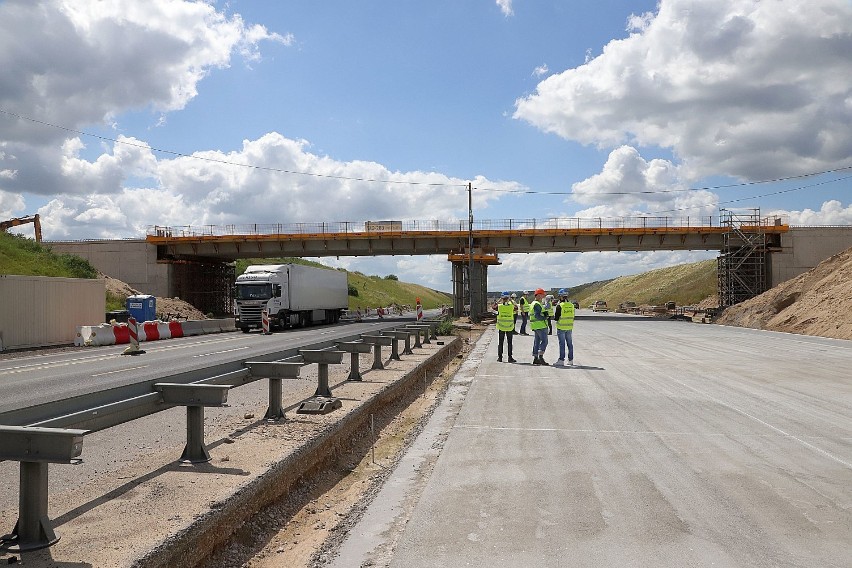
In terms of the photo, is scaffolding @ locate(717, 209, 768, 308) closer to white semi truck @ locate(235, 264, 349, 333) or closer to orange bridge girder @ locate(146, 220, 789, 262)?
orange bridge girder @ locate(146, 220, 789, 262)

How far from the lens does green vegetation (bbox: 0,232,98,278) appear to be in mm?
40688

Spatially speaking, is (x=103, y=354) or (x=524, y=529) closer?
(x=524, y=529)

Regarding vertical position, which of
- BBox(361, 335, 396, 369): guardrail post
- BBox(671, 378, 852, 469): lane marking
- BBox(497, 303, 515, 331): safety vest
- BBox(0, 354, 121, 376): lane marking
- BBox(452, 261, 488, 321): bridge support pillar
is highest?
BBox(452, 261, 488, 321): bridge support pillar

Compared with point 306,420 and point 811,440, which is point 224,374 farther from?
point 811,440

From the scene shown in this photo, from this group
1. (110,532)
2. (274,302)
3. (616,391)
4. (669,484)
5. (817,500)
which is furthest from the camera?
(274,302)

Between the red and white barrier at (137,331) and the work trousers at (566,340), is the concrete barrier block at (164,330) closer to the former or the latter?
the red and white barrier at (137,331)

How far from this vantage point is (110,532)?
178 inches

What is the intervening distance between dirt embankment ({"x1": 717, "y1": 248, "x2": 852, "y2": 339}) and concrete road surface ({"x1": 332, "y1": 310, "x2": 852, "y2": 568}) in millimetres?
23525

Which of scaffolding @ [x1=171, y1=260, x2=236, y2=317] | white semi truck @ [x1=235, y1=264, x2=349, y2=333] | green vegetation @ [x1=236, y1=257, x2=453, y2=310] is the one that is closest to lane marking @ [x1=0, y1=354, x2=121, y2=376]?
white semi truck @ [x1=235, y1=264, x2=349, y2=333]

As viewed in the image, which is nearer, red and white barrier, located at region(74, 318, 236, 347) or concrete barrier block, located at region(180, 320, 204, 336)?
red and white barrier, located at region(74, 318, 236, 347)

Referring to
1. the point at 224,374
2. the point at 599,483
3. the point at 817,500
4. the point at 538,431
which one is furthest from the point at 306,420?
the point at 817,500

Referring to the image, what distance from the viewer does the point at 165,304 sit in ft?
164

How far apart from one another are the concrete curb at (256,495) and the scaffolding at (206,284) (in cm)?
4952

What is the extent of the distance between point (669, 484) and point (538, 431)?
9.04 feet
